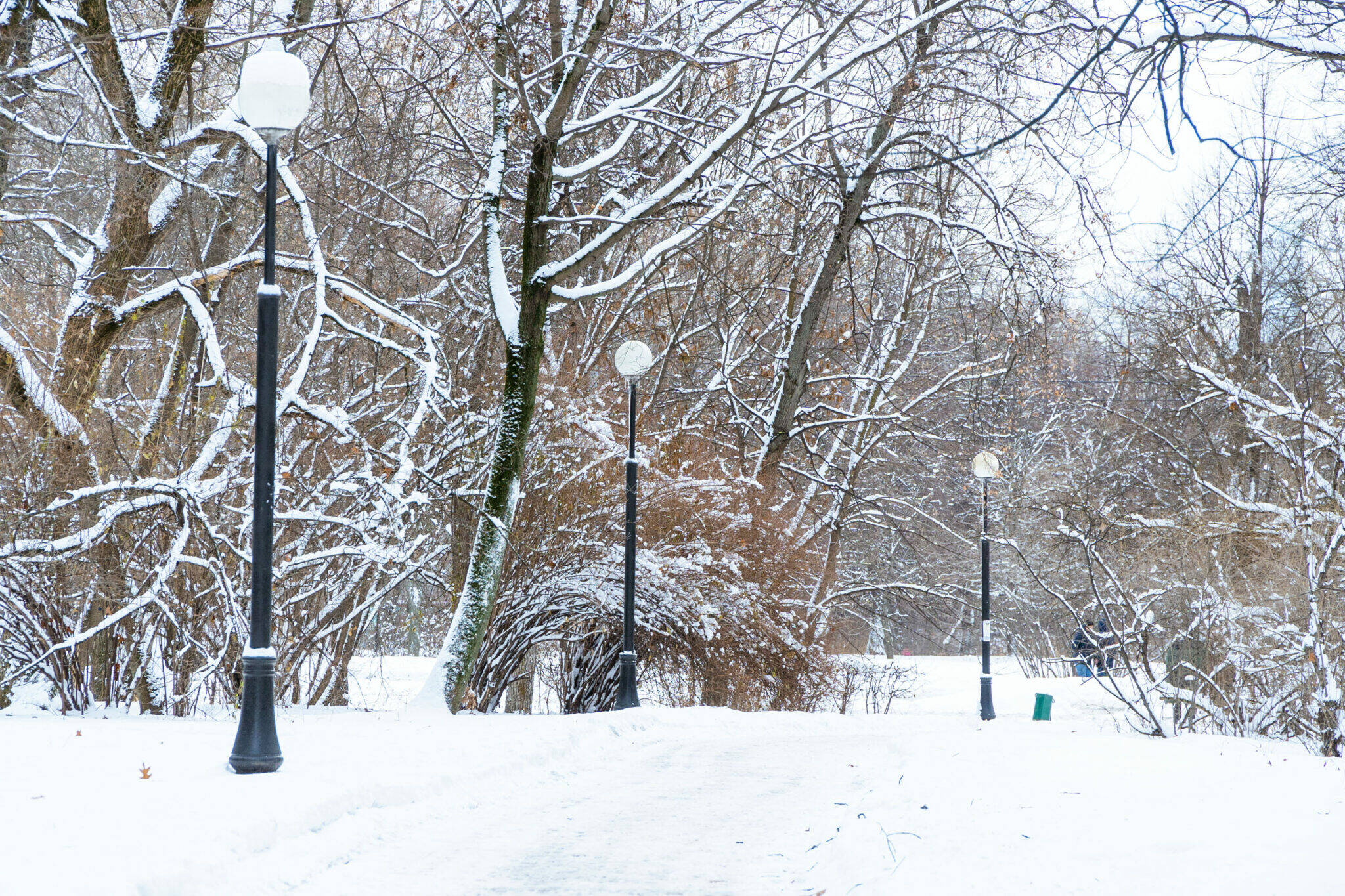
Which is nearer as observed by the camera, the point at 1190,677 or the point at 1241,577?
the point at 1190,677

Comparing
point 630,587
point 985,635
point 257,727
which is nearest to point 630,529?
point 630,587

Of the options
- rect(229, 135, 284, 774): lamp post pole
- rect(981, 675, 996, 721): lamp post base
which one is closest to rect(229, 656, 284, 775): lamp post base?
rect(229, 135, 284, 774): lamp post pole

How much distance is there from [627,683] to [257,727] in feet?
22.7

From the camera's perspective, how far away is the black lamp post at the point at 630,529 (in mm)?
13438

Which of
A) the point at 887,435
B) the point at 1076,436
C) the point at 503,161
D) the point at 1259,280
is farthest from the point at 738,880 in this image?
the point at 1076,436

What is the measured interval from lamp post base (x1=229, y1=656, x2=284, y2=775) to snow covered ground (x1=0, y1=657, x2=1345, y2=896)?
0.40 ft

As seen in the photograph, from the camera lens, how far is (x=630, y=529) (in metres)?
13.4

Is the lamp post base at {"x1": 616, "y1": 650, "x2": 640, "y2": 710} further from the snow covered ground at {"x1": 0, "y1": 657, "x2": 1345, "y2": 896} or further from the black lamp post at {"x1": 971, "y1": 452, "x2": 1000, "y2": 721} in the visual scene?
the black lamp post at {"x1": 971, "y1": 452, "x2": 1000, "y2": 721}

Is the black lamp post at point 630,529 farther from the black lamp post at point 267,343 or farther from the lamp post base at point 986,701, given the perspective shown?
the lamp post base at point 986,701

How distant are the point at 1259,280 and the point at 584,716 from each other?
17.6 metres

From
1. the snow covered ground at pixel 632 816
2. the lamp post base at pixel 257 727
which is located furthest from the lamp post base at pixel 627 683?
the lamp post base at pixel 257 727

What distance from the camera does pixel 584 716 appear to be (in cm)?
1211

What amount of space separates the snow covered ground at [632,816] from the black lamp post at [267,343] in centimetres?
73

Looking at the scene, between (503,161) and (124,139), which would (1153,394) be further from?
(124,139)
